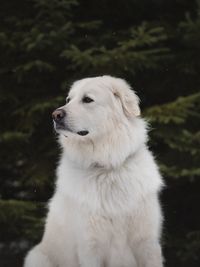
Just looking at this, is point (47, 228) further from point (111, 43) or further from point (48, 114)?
point (111, 43)

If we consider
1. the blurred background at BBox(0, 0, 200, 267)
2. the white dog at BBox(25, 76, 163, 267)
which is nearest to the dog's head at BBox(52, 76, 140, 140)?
the white dog at BBox(25, 76, 163, 267)

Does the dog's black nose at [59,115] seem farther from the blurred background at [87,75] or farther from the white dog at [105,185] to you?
the blurred background at [87,75]

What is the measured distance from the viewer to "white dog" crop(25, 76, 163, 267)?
195 inches

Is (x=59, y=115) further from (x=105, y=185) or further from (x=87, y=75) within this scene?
(x=87, y=75)

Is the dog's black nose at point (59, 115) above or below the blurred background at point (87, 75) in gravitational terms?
above

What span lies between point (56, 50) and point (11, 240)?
8.55ft

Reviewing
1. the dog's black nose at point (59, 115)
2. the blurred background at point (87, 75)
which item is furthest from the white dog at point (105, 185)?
the blurred background at point (87, 75)

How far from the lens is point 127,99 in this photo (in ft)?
16.7

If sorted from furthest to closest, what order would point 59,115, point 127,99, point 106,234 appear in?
1. point 127,99
2. point 106,234
3. point 59,115

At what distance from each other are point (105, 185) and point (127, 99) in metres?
0.75

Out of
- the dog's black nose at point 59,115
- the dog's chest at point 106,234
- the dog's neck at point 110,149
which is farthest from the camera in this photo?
the dog's neck at point 110,149

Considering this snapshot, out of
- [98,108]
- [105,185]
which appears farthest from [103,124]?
[105,185]

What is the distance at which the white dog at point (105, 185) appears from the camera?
496 cm

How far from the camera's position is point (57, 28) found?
296 inches
